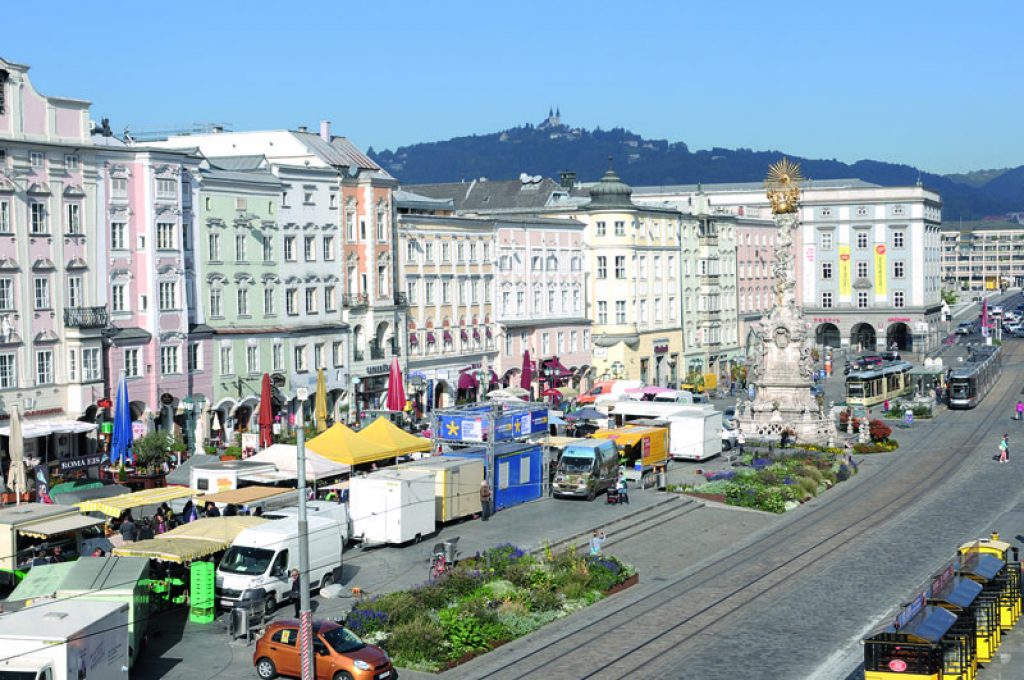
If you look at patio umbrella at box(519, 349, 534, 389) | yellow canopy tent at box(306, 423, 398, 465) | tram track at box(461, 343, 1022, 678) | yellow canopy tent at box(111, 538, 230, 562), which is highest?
patio umbrella at box(519, 349, 534, 389)

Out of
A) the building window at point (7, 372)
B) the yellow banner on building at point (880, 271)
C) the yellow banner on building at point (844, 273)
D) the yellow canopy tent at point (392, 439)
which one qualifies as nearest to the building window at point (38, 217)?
the building window at point (7, 372)

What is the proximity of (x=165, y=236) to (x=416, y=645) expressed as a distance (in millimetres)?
35968

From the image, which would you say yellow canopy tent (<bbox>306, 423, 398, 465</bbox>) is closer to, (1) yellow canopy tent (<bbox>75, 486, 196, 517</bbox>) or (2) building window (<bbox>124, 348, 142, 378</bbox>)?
(1) yellow canopy tent (<bbox>75, 486, 196, 517</bbox>)

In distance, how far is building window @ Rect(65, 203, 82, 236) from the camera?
58719 mm

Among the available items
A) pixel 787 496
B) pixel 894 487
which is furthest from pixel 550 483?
pixel 894 487

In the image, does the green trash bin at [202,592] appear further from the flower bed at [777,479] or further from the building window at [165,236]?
the building window at [165,236]

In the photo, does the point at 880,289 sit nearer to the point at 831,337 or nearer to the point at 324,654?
the point at 831,337

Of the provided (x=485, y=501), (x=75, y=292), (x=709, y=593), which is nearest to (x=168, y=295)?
(x=75, y=292)

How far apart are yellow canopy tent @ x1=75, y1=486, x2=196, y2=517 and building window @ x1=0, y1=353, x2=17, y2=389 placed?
50.7 ft

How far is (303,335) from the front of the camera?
237 ft

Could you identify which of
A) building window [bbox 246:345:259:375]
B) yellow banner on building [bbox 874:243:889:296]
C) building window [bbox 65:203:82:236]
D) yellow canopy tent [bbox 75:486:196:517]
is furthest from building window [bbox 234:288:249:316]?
yellow banner on building [bbox 874:243:889:296]

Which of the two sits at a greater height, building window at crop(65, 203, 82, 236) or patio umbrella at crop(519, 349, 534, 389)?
building window at crop(65, 203, 82, 236)

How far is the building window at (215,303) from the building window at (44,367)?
1025cm

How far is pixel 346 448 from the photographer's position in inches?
1965
